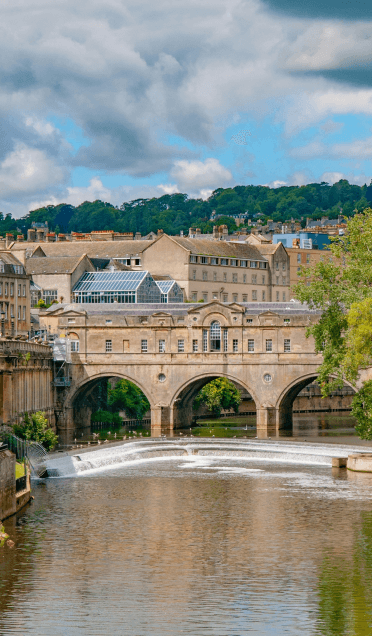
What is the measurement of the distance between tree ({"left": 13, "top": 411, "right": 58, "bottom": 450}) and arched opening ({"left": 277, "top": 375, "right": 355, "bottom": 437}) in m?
19.5

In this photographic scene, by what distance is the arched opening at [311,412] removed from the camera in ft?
327

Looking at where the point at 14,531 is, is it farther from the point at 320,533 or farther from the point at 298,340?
the point at 298,340

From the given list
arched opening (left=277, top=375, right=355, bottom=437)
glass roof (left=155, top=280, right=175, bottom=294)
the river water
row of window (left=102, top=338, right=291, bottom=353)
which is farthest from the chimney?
the river water

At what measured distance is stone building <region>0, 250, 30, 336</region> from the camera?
12200cm

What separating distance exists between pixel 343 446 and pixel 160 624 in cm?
4658

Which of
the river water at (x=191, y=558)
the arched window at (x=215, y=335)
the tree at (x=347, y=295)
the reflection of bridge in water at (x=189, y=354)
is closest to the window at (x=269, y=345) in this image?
the reflection of bridge in water at (x=189, y=354)

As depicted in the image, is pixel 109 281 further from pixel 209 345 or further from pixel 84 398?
pixel 209 345

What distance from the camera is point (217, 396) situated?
115688 mm

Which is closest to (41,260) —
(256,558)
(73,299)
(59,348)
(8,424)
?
(73,299)

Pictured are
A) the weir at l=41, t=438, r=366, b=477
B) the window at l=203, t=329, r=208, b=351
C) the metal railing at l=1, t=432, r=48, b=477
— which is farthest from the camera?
the window at l=203, t=329, r=208, b=351

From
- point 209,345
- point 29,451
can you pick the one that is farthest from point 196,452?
point 209,345

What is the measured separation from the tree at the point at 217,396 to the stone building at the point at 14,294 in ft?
66.5

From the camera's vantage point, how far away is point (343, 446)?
3157 inches

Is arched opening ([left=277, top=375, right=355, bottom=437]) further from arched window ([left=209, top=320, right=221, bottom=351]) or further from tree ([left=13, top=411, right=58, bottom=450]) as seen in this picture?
tree ([left=13, top=411, right=58, bottom=450])
